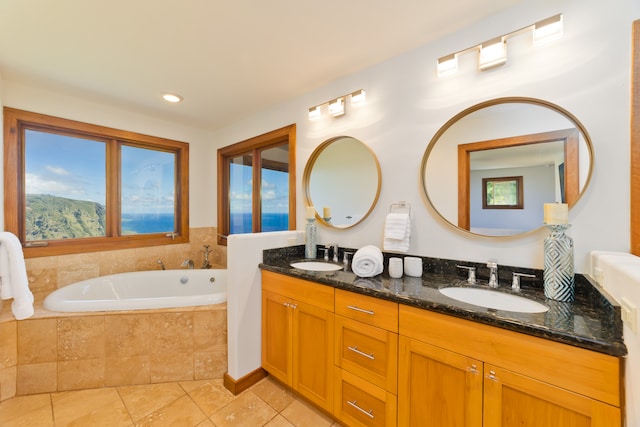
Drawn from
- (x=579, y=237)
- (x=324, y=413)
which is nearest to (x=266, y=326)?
(x=324, y=413)

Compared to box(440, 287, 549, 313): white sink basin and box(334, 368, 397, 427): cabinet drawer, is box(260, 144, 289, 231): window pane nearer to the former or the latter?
box(334, 368, 397, 427): cabinet drawer

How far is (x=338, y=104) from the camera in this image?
2.00 m

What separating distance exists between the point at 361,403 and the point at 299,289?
2.27ft

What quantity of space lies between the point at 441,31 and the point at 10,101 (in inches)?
133

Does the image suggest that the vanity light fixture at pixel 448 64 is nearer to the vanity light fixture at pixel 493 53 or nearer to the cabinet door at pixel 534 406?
the vanity light fixture at pixel 493 53

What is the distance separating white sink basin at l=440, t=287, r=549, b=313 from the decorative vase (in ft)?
3.48

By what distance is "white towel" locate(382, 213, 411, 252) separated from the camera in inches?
64.1

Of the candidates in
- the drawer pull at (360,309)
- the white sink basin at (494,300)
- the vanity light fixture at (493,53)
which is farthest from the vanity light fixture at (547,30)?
the drawer pull at (360,309)

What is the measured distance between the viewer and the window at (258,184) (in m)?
2.52

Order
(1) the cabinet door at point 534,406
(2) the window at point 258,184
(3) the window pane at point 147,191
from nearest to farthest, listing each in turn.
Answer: (1) the cabinet door at point 534,406, (2) the window at point 258,184, (3) the window pane at point 147,191

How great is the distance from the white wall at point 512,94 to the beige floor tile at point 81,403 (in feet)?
6.23

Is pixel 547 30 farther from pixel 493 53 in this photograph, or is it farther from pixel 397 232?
pixel 397 232

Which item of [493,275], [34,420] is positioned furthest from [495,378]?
[34,420]

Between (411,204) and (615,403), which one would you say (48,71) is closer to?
(411,204)
